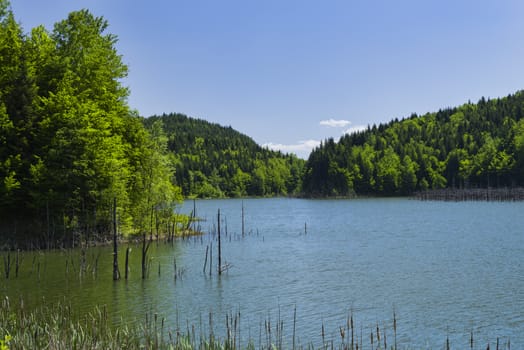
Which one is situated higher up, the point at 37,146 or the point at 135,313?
the point at 37,146

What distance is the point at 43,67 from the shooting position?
46844 mm

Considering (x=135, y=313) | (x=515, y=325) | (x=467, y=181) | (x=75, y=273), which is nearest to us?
(x=515, y=325)

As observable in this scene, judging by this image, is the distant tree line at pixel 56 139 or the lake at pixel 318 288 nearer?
the lake at pixel 318 288

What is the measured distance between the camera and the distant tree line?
142ft

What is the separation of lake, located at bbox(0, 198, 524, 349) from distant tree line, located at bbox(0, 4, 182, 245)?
412 cm

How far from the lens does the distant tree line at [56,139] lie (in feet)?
142

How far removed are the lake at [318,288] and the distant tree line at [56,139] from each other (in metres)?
4.12

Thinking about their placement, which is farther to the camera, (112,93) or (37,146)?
(112,93)

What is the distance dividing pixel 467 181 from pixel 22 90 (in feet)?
576

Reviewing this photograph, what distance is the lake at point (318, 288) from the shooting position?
2125 centimetres

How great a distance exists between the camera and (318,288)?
2947 cm

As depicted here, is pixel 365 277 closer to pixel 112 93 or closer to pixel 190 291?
pixel 190 291

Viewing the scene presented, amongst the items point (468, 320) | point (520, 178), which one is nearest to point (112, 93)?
point (468, 320)

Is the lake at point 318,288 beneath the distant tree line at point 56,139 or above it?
beneath
